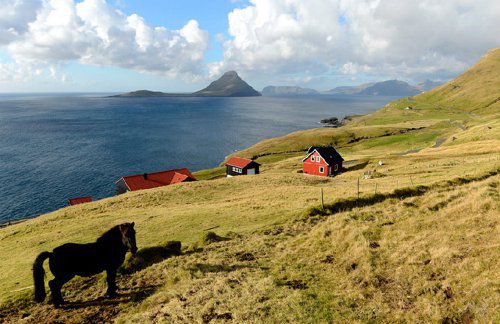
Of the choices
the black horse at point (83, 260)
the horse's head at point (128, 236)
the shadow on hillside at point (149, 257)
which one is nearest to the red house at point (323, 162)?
the shadow on hillside at point (149, 257)

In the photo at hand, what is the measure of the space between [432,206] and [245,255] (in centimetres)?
1291

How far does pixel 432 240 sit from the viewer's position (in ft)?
50.7

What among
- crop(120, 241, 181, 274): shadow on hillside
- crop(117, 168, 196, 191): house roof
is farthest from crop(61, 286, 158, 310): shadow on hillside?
crop(117, 168, 196, 191): house roof

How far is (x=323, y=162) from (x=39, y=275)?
7030cm

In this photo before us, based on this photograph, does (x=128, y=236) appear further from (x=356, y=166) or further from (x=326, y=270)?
(x=356, y=166)

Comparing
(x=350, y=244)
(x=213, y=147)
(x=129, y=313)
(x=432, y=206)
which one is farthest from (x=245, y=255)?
(x=213, y=147)

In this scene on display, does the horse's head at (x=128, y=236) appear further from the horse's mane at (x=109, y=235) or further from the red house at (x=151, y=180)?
the red house at (x=151, y=180)

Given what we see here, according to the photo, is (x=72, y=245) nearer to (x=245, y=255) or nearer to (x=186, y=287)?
(x=186, y=287)

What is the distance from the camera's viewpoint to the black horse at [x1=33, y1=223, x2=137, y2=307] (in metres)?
13.0

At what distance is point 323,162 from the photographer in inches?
3061

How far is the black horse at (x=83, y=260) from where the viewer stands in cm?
1298

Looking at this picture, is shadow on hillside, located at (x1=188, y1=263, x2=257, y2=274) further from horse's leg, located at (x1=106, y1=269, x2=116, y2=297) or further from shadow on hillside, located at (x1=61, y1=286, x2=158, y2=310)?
horse's leg, located at (x1=106, y1=269, x2=116, y2=297)

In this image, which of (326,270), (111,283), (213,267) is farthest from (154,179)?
(326,270)

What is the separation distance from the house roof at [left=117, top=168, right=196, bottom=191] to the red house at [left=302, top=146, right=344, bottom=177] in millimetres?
30353
